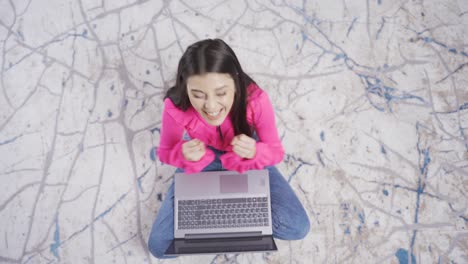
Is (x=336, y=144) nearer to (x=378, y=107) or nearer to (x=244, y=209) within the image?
(x=378, y=107)

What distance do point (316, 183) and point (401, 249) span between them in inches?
15.6

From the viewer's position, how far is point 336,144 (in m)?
1.45

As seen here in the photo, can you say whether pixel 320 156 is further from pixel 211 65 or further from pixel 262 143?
pixel 211 65

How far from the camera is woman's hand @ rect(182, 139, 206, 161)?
41.7 inches

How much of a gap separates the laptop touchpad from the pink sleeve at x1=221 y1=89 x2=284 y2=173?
0.05 metres

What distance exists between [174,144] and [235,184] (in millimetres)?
243

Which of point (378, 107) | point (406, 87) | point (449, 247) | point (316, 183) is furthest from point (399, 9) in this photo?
point (449, 247)

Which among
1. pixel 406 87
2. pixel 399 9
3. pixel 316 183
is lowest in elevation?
pixel 316 183

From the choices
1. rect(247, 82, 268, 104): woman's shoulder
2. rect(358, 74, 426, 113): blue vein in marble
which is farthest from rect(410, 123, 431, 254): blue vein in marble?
rect(247, 82, 268, 104): woman's shoulder

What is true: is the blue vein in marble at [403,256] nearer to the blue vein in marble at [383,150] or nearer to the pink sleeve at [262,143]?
the blue vein in marble at [383,150]

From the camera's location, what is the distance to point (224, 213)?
47.2 inches

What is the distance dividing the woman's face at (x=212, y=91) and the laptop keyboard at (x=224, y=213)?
0.35m

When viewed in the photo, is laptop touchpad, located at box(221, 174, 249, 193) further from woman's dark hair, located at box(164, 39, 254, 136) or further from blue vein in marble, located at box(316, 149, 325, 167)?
blue vein in marble, located at box(316, 149, 325, 167)

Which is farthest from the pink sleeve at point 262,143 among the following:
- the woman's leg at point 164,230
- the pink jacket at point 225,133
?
the woman's leg at point 164,230
